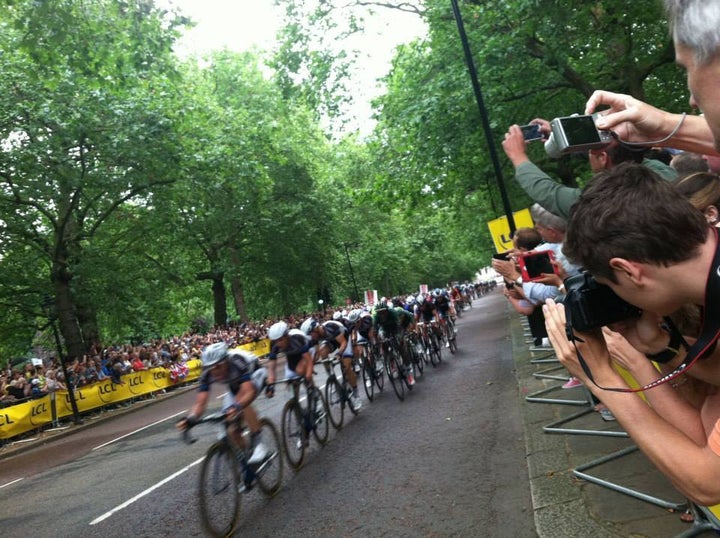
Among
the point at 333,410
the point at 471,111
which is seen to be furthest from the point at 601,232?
the point at 471,111

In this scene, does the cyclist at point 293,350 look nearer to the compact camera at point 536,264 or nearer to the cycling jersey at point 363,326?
the cycling jersey at point 363,326

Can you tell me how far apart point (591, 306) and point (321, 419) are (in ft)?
Result: 21.3

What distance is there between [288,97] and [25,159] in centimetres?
796

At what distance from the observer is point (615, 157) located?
98.8 inches

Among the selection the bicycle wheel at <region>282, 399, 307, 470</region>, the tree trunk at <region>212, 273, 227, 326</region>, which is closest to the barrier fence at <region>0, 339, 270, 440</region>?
the bicycle wheel at <region>282, 399, 307, 470</region>

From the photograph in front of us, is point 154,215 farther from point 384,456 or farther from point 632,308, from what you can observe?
point 632,308

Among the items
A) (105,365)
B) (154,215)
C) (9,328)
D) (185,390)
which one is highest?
(154,215)

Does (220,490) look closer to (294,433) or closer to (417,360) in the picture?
(294,433)

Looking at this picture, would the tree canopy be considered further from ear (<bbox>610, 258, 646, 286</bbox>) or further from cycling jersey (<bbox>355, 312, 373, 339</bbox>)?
cycling jersey (<bbox>355, 312, 373, 339</bbox>)

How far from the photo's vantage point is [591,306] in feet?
5.37

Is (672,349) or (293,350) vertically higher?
(672,349)

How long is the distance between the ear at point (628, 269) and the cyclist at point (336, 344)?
25.6ft

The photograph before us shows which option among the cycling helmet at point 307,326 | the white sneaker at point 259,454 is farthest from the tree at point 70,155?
the white sneaker at point 259,454

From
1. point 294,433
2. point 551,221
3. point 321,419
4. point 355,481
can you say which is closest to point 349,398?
point 321,419
